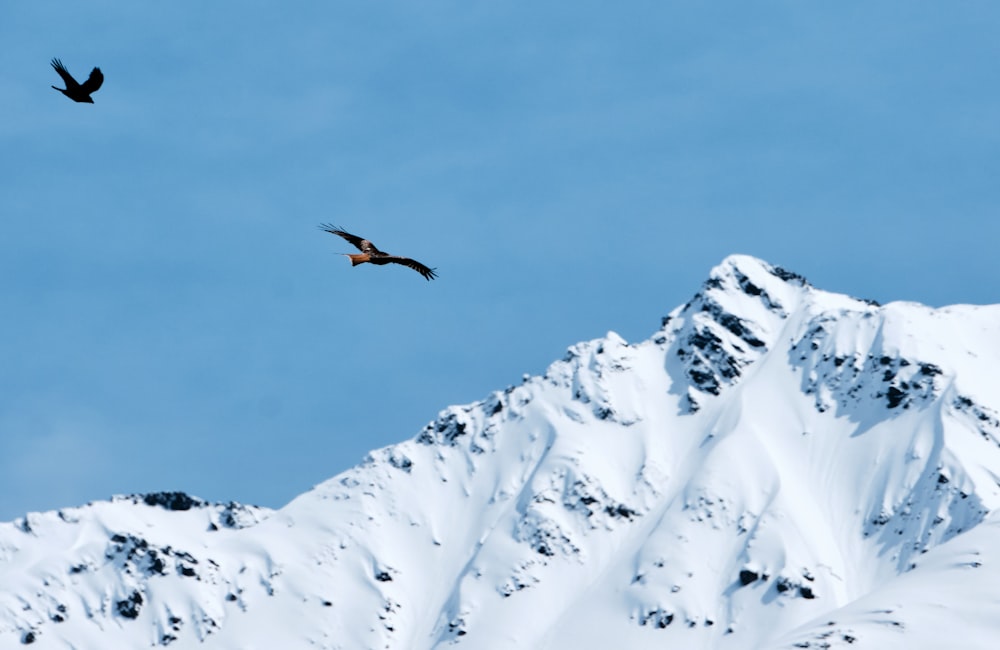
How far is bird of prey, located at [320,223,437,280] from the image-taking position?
51909 mm

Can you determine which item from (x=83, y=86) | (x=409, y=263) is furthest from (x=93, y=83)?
(x=409, y=263)

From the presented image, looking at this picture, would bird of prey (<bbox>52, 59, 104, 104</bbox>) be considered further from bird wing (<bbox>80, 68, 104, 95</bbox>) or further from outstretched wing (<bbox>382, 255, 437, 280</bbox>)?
outstretched wing (<bbox>382, 255, 437, 280</bbox>)

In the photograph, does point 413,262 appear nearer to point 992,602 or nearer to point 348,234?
point 348,234

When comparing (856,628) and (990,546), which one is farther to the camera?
(990,546)

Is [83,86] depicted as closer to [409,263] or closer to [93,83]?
[93,83]

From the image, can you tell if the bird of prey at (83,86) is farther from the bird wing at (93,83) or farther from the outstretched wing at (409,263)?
the outstretched wing at (409,263)

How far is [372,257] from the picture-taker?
175 ft

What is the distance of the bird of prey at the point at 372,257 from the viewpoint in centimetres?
5191

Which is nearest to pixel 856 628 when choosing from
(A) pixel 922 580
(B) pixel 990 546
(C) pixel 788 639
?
(C) pixel 788 639

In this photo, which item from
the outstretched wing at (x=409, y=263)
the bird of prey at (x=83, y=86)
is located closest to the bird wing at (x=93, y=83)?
the bird of prey at (x=83, y=86)

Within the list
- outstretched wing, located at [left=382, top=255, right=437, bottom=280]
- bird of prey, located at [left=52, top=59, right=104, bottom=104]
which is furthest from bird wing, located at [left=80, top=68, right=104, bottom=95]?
outstretched wing, located at [left=382, top=255, right=437, bottom=280]

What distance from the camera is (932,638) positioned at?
13938 cm

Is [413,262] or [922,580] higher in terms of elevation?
[922,580]

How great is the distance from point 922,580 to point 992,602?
1674cm
